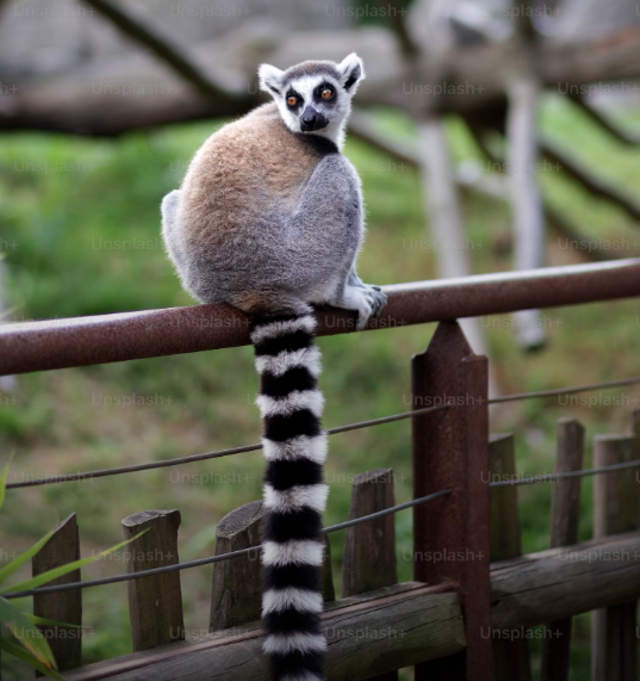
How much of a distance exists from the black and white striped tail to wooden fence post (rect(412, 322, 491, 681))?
1.41 ft

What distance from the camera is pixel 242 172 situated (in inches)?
93.0

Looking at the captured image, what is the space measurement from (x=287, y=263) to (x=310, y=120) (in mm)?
638

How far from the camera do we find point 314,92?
2.84 meters

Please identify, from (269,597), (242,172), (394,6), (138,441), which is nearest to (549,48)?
(394,6)

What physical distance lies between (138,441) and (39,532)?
110 cm

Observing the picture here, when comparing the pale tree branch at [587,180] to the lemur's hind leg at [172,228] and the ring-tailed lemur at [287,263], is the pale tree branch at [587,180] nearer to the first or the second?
the ring-tailed lemur at [287,263]

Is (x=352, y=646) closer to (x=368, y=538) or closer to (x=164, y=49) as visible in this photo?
(x=368, y=538)

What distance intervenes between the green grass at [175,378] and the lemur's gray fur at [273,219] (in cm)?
234

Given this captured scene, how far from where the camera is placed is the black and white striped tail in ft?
5.51

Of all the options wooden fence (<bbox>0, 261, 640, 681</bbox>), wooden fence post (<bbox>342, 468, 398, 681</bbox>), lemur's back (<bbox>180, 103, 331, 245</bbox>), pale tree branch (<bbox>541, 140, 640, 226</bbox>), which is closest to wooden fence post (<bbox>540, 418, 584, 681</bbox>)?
wooden fence (<bbox>0, 261, 640, 681</bbox>)

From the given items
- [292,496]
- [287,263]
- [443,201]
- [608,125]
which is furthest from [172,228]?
[608,125]

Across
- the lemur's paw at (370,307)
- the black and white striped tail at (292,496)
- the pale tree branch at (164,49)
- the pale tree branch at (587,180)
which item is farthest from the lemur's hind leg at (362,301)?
the pale tree branch at (587,180)

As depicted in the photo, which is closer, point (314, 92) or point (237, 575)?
point (237, 575)

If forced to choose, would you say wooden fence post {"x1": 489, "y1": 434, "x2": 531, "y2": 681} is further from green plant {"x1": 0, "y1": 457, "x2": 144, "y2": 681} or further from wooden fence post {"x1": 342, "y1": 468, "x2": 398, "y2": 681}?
green plant {"x1": 0, "y1": 457, "x2": 144, "y2": 681}
